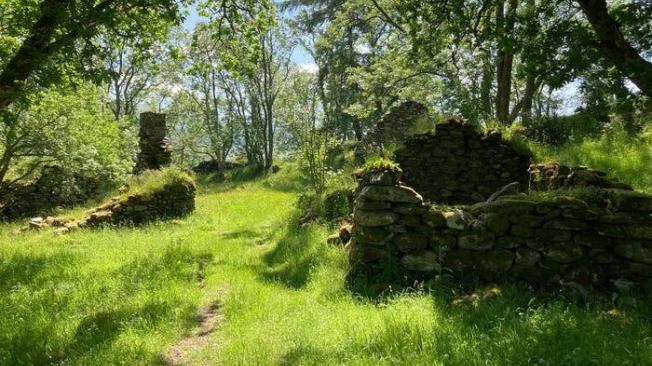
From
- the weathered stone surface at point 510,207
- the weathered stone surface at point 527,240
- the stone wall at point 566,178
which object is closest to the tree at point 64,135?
the weathered stone surface at point 527,240

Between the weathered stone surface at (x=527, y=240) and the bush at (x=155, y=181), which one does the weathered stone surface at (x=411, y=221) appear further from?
the bush at (x=155, y=181)

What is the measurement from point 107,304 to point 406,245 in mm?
4057

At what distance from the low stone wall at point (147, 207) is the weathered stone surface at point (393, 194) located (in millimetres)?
8878

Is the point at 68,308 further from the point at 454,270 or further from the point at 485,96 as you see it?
the point at 485,96

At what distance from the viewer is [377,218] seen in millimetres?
6281

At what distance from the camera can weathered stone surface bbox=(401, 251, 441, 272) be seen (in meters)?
6.02

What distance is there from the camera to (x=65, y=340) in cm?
497

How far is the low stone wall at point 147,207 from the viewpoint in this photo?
13.0m

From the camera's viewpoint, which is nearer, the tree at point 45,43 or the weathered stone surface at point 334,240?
the tree at point 45,43

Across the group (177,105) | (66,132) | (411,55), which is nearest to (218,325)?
(411,55)

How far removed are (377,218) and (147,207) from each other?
Answer: 969 centimetres

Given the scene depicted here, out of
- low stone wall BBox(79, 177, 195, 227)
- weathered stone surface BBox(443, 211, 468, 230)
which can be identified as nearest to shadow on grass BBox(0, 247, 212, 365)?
weathered stone surface BBox(443, 211, 468, 230)

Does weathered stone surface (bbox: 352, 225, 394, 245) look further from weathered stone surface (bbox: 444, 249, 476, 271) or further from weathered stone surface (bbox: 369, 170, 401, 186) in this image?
weathered stone surface (bbox: 444, 249, 476, 271)

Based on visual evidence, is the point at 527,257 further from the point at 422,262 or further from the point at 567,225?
the point at 422,262
